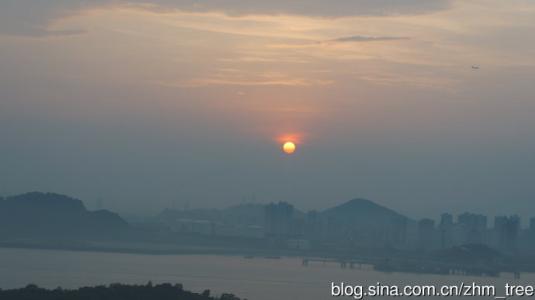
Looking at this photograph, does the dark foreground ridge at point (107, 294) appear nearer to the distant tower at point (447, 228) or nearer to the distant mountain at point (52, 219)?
the distant mountain at point (52, 219)

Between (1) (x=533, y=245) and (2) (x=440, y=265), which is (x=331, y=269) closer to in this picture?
(2) (x=440, y=265)

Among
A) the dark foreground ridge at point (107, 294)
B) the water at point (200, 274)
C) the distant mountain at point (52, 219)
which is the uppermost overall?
the distant mountain at point (52, 219)

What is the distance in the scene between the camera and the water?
4388 cm

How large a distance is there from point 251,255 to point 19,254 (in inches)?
571

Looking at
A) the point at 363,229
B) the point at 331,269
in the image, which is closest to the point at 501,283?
the point at 331,269

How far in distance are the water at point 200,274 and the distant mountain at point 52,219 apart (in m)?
12.2

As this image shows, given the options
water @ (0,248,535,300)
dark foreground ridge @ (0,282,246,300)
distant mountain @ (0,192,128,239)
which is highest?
distant mountain @ (0,192,128,239)

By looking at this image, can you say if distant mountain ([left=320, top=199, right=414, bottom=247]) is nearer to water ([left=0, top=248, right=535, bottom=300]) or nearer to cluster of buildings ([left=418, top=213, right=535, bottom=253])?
cluster of buildings ([left=418, top=213, right=535, bottom=253])

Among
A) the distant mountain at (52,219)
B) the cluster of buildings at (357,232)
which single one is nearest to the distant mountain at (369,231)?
the cluster of buildings at (357,232)

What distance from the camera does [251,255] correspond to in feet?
232

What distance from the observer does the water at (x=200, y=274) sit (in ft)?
144

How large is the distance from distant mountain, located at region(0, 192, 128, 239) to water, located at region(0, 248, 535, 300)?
12.2 meters

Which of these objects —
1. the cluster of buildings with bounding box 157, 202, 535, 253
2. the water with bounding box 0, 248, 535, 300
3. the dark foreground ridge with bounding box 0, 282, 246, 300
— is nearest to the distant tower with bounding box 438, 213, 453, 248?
the cluster of buildings with bounding box 157, 202, 535, 253

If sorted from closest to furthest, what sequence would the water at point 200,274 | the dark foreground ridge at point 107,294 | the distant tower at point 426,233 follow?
1. the dark foreground ridge at point 107,294
2. the water at point 200,274
3. the distant tower at point 426,233
